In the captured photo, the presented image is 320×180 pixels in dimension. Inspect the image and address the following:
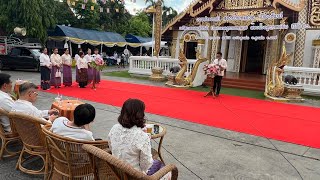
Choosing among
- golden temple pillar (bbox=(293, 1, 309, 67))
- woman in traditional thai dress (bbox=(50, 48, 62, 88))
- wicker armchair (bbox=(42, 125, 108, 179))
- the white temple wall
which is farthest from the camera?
golden temple pillar (bbox=(293, 1, 309, 67))

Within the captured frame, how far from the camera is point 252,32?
52.0 feet

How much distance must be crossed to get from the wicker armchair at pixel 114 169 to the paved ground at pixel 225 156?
1.41 metres

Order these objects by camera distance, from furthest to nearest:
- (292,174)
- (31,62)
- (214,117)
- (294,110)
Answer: (31,62) < (294,110) < (214,117) < (292,174)

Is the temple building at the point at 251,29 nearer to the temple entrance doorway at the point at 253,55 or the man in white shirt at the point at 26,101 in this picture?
the temple entrance doorway at the point at 253,55

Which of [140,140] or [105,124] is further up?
[140,140]

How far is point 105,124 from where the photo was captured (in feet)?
19.1

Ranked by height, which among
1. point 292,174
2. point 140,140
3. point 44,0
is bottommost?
point 292,174

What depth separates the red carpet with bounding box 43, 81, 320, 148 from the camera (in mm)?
5935

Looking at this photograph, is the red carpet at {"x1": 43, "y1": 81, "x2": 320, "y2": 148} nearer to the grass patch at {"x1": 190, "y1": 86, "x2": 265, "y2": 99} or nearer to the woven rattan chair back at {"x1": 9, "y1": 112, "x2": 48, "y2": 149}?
the grass patch at {"x1": 190, "y1": 86, "x2": 265, "y2": 99}

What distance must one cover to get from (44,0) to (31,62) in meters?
6.55

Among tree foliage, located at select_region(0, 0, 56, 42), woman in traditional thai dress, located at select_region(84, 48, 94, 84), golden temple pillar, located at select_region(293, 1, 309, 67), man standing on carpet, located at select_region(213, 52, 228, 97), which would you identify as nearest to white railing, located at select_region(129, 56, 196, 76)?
woman in traditional thai dress, located at select_region(84, 48, 94, 84)

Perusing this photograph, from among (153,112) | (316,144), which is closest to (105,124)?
(153,112)

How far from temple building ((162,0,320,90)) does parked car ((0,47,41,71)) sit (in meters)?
7.86

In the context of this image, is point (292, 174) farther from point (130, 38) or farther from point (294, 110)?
point (130, 38)
